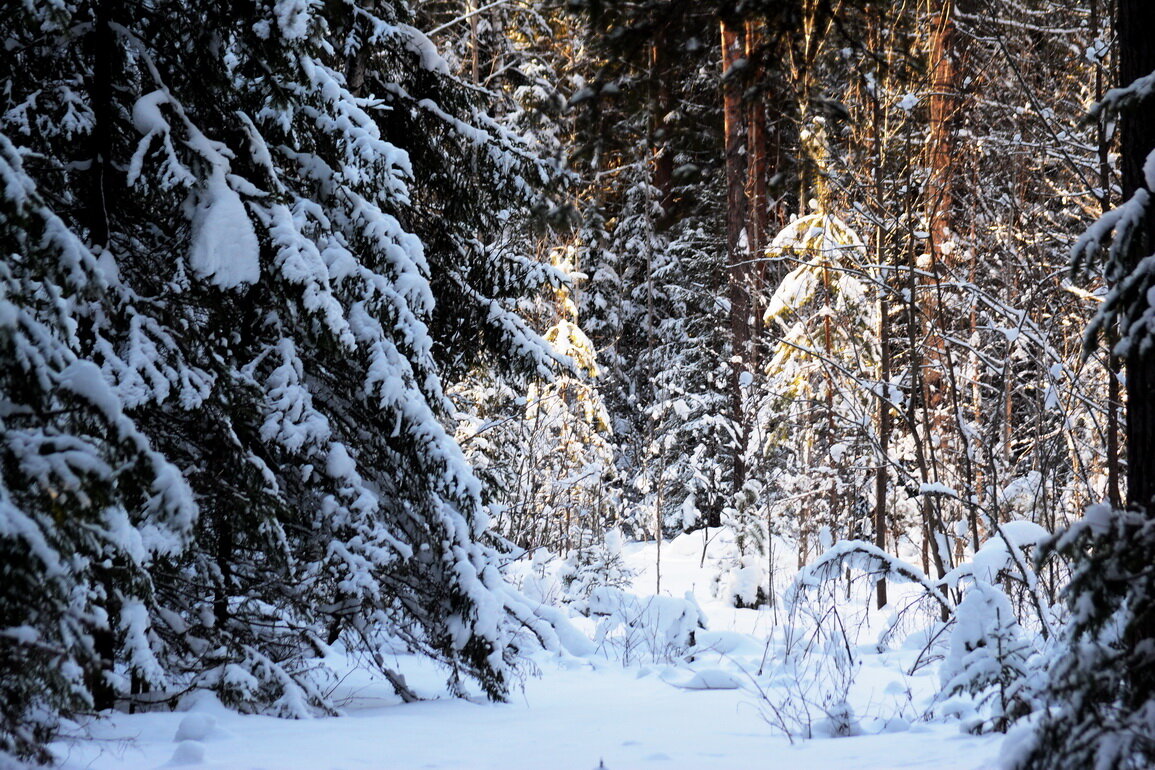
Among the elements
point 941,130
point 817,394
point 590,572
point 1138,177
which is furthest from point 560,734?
point 817,394

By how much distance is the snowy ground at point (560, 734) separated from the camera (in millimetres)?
3523

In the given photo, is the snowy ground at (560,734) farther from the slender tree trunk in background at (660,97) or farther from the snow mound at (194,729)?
the slender tree trunk in background at (660,97)

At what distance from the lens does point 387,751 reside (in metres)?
3.76

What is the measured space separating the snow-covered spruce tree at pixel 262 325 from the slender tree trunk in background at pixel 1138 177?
134 inches

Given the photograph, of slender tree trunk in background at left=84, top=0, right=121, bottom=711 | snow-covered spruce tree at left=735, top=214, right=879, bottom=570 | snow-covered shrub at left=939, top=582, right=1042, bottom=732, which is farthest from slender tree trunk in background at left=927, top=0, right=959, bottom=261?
slender tree trunk in background at left=84, top=0, right=121, bottom=711

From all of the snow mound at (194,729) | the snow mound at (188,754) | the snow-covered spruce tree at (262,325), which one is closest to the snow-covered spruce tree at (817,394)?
the snow-covered spruce tree at (262,325)

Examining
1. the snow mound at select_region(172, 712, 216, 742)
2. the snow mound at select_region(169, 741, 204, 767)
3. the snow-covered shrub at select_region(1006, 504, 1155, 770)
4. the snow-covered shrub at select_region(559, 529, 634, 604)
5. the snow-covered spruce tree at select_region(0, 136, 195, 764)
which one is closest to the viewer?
the snow-covered shrub at select_region(1006, 504, 1155, 770)

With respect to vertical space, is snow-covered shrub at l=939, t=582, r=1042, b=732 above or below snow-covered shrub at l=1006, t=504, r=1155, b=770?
below

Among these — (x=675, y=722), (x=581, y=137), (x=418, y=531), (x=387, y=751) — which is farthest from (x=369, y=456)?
(x=581, y=137)

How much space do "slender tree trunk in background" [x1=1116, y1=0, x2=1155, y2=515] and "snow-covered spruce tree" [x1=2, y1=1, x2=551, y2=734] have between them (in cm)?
340

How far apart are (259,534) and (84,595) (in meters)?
1.39

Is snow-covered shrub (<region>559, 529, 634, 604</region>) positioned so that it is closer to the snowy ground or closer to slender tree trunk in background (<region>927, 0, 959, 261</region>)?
the snowy ground

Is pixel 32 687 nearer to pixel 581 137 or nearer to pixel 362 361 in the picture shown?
pixel 581 137

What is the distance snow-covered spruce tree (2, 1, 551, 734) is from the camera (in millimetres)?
3992
